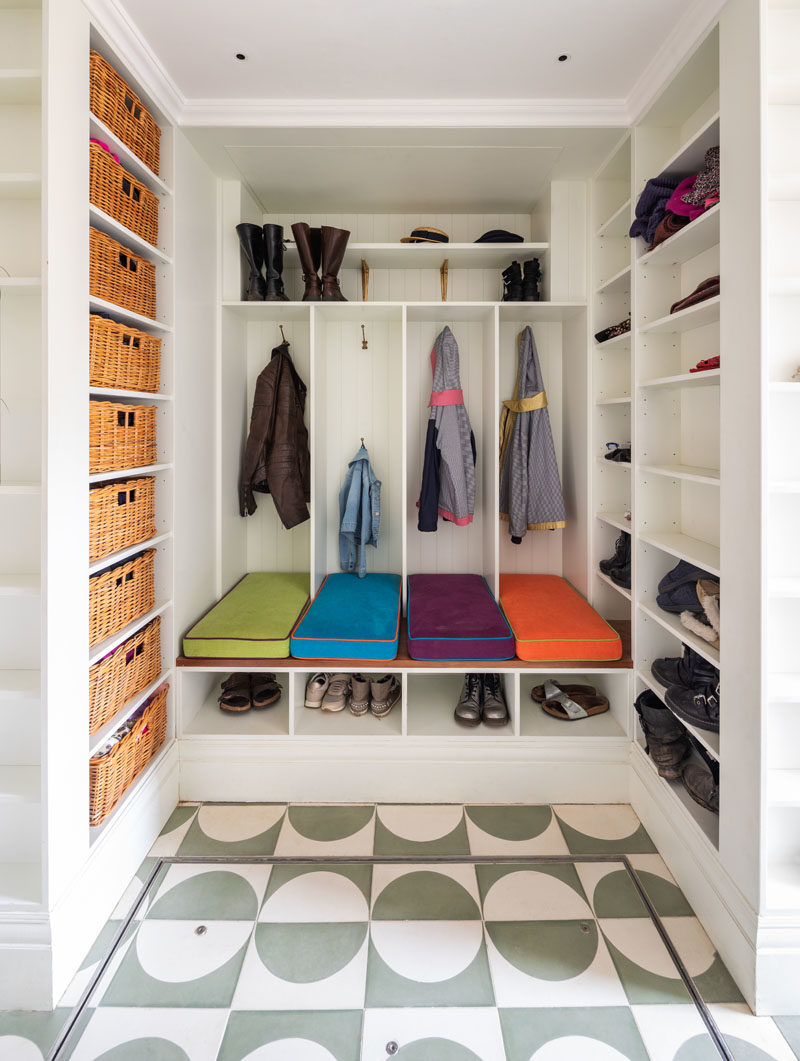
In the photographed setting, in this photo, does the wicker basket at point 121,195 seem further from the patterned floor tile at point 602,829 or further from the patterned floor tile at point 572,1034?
the patterned floor tile at point 602,829

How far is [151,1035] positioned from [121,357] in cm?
181

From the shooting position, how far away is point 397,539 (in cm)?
339

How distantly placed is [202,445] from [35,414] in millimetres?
1078

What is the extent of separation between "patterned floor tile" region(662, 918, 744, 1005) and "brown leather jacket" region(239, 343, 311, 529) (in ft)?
7.06

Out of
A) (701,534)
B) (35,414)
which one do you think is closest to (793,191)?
(701,534)

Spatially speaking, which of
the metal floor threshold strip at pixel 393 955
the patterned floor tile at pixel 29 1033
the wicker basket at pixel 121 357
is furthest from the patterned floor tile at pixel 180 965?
the wicker basket at pixel 121 357

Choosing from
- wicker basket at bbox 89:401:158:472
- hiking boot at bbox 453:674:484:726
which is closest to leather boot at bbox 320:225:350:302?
wicker basket at bbox 89:401:158:472

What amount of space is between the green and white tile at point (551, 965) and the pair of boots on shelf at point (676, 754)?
522 millimetres

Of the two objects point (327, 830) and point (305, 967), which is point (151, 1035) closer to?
point (305, 967)

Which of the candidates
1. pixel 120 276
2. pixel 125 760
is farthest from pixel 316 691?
pixel 120 276

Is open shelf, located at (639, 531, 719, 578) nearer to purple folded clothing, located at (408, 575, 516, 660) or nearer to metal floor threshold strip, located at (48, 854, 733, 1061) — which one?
purple folded clothing, located at (408, 575, 516, 660)

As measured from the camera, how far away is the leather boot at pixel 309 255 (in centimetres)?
283

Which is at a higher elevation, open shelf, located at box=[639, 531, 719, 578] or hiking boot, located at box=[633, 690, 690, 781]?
open shelf, located at box=[639, 531, 719, 578]

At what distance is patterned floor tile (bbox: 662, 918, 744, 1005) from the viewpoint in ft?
5.19
